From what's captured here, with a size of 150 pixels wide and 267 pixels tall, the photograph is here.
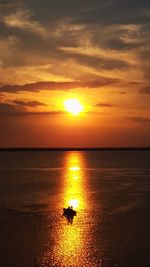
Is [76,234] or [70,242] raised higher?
[76,234]

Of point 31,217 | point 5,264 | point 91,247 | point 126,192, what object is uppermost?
point 126,192

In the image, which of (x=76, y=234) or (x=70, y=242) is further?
(x=76, y=234)

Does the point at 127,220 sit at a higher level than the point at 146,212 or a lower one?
lower

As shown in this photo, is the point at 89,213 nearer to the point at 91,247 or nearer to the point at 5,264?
the point at 91,247

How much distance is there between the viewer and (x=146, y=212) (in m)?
72.7

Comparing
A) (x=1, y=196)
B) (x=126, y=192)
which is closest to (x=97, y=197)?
(x=126, y=192)

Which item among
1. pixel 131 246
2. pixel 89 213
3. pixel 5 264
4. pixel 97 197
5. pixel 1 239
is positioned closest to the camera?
pixel 5 264

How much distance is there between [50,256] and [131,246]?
31.7ft

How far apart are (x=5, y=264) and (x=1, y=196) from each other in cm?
5855

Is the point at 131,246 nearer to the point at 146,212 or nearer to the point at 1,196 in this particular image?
the point at 146,212

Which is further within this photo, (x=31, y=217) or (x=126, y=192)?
(x=126, y=192)

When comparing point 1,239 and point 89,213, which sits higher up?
point 89,213

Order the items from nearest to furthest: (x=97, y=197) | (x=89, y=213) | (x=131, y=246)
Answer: (x=131, y=246) → (x=89, y=213) → (x=97, y=197)

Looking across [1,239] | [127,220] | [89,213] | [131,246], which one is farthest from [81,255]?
[89,213]
